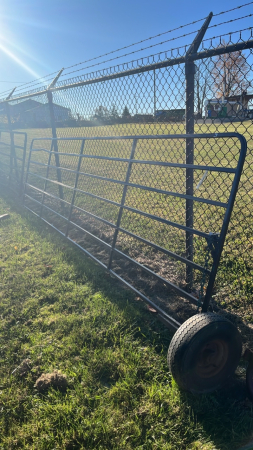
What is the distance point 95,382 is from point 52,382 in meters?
0.33

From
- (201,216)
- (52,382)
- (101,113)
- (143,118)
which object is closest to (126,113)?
(143,118)

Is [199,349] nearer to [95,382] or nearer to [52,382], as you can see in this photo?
[95,382]

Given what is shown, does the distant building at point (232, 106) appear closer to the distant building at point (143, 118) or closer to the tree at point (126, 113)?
the distant building at point (143, 118)

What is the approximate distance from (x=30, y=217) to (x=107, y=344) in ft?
13.8

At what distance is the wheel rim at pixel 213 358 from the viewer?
2113mm

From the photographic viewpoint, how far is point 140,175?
8.06 metres

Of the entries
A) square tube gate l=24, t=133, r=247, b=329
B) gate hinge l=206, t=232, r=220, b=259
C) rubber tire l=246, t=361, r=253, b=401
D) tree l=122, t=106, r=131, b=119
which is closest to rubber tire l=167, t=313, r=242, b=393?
rubber tire l=246, t=361, r=253, b=401

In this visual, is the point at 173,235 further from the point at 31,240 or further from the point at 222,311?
the point at 31,240

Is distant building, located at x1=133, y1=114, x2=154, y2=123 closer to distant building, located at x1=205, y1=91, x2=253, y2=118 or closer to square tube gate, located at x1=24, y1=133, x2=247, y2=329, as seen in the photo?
square tube gate, located at x1=24, y1=133, x2=247, y2=329

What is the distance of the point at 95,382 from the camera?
2250 mm

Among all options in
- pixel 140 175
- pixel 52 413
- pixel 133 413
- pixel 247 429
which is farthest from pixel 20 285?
pixel 140 175

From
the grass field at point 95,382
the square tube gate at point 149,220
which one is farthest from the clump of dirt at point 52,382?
the square tube gate at point 149,220

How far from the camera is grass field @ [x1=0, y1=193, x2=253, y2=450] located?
185cm

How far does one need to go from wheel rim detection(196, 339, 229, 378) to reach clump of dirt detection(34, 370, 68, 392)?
1024 mm
